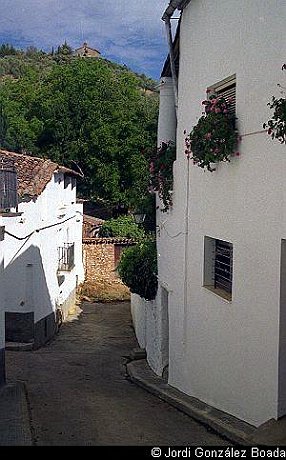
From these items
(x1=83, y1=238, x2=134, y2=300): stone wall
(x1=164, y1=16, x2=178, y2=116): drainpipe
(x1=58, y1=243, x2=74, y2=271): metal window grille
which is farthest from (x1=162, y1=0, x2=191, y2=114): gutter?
(x1=83, y1=238, x2=134, y2=300): stone wall

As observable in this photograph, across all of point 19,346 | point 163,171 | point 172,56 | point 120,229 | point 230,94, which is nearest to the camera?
point 230,94

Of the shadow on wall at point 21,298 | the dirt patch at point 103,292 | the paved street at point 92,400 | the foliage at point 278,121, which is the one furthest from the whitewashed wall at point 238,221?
the dirt patch at point 103,292

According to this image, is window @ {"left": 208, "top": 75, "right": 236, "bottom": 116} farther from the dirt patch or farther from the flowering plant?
the dirt patch

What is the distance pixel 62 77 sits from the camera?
33250 mm

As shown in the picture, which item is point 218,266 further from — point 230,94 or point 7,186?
point 7,186

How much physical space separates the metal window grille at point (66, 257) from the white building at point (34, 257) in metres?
0.04

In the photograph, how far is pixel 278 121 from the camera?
5875 millimetres

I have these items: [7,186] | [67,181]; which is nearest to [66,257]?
[67,181]

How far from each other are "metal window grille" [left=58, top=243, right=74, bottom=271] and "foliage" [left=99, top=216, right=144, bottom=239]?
20.7 ft

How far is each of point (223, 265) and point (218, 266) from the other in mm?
202

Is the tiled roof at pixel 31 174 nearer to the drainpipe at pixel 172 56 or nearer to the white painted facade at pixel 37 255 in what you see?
the white painted facade at pixel 37 255

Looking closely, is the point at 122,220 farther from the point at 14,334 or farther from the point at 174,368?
the point at 174,368

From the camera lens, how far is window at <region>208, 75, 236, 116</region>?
25.1 ft

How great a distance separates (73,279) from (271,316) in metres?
16.6
